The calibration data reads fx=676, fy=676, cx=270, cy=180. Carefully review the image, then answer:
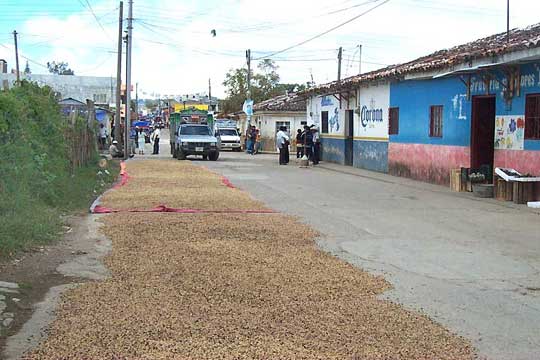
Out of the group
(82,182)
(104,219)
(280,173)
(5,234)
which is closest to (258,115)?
(280,173)

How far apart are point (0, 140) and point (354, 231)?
229 inches

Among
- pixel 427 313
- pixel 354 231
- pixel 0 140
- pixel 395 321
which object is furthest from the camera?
pixel 354 231

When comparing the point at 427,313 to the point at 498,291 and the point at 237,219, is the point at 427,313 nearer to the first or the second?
the point at 498,291

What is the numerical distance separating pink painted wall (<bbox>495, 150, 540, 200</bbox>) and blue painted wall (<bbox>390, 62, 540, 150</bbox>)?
0.70 feet

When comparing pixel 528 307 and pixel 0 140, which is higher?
pixel 0 140

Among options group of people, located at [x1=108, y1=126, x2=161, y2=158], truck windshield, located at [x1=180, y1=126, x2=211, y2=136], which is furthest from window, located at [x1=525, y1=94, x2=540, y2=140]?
group of people, located at [x1=108, y1=126, x2=161, y2=158]

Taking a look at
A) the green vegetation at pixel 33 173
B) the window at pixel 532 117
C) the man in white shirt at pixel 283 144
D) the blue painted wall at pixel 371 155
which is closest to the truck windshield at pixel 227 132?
the man in white shirt at pixel 283 144

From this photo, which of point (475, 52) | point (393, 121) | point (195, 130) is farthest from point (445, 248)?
point (195, 130)

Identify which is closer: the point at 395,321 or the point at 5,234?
the point at 395,321

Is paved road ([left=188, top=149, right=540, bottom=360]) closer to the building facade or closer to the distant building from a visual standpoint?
the building facade

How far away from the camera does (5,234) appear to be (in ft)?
29.2

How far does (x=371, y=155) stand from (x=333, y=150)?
5487mm

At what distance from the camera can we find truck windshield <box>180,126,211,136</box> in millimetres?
35875

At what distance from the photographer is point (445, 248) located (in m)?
9.89
